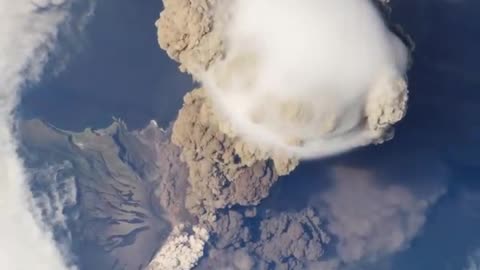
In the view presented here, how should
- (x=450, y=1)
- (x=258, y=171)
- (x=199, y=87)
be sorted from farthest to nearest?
(x=258, y=171), (x=450, y=1), (x=199, y=87)

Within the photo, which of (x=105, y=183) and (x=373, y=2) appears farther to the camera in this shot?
(x=105, y=183)

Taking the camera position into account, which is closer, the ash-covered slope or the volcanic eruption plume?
the volcanic eruption plume

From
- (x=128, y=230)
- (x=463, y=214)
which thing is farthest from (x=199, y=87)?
(x=463, y=214)

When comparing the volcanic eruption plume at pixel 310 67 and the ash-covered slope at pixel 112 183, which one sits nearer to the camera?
the volcanic eruption plume at pixel 310 67

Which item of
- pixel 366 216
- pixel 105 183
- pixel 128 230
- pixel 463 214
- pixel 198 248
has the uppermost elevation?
pixel 105 183

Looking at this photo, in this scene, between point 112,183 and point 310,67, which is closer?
point 310,67

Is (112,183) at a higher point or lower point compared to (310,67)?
higher

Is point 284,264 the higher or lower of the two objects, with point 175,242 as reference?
lower

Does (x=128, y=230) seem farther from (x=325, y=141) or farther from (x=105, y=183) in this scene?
(x=325, y=141)
